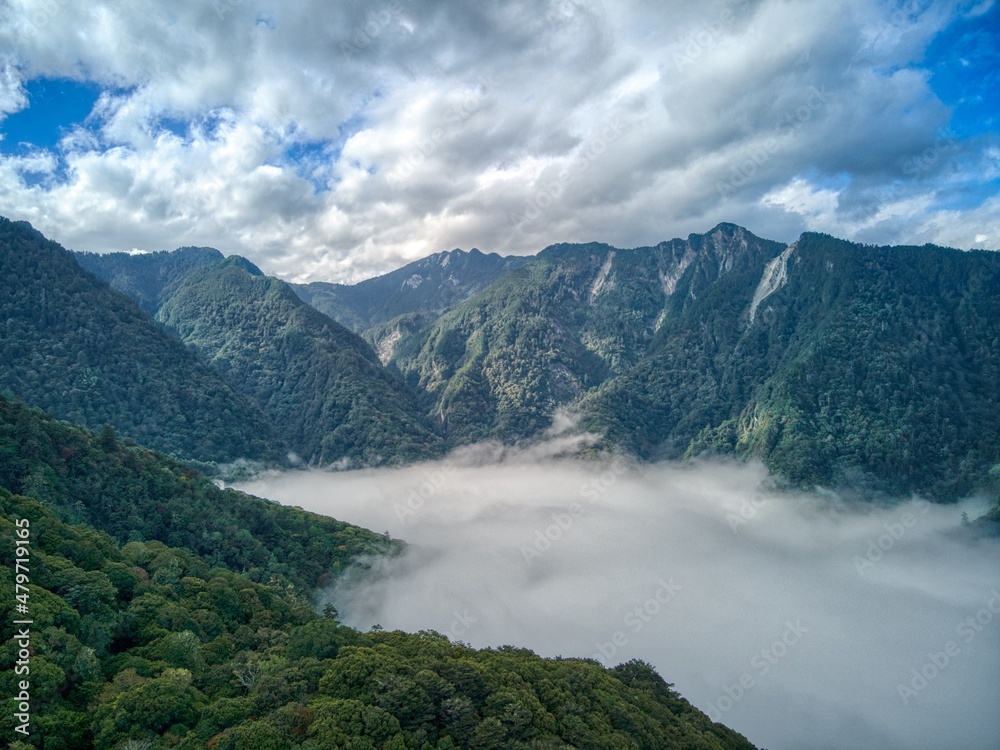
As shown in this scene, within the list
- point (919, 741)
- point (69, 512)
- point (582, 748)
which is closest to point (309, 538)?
point (69, 512)

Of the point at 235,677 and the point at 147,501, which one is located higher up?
the point at 147,501

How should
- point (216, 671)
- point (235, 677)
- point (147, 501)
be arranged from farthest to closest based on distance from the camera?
1. point (147, 501)
2. point (216, 671)
3. point (235, 677)
